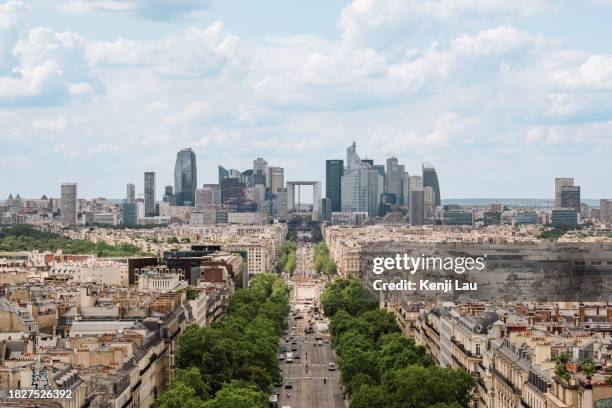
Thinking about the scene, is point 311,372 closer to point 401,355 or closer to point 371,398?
point 401,355

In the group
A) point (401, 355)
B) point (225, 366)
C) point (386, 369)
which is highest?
point (401, 355)

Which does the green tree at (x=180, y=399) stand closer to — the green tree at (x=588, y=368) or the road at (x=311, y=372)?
the road at (x=311, y=372)

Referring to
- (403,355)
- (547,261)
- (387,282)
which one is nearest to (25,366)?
(403,355)

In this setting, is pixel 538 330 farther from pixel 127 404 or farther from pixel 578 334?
pixel 127 404

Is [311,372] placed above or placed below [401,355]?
below

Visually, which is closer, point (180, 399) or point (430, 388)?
point (180, 399)

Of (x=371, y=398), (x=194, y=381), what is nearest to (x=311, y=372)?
(x=194, y=381)

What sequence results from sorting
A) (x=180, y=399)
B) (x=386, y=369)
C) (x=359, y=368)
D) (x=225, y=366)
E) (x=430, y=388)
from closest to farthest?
(x=180, y=399)
(x=430, y=388)
(x=225, y=366)
(x=386, y=369)
(x=359, y=368)
